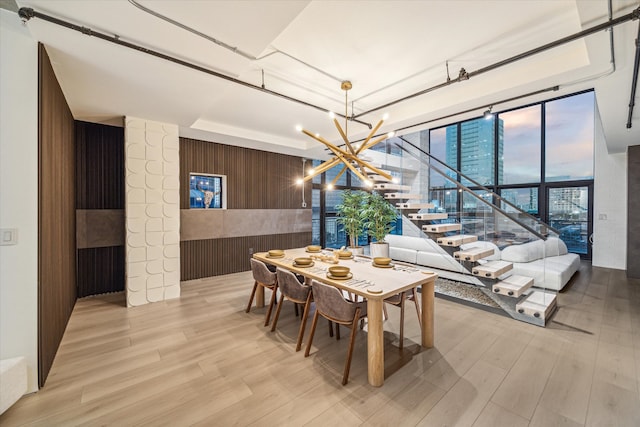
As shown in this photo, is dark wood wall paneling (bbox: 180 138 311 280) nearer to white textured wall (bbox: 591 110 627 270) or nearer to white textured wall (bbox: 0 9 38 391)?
white textured wall (bbox: 0 9 38 391)

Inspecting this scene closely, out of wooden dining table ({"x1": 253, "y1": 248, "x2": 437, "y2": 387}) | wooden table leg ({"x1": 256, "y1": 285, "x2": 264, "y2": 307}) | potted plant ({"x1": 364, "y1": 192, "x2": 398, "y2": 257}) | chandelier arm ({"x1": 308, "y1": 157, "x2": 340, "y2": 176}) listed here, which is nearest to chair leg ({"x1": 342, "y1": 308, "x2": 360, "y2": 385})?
wooden dining table ({"x1": 253, "y1": 248, "x2": 437, "y2": 387})

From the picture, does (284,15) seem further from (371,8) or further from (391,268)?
(391,268)

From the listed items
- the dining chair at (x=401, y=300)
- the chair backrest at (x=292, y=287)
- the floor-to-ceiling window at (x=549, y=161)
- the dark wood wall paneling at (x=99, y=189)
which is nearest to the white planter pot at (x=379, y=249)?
the floor-to-ceiling window at (x=549, y=161)

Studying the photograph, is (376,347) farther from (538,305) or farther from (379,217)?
(379,217)

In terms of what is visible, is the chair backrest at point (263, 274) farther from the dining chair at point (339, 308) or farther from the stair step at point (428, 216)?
the stair step at point (428, 216)

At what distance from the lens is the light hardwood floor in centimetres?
176

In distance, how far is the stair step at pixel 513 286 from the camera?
10.6 feet

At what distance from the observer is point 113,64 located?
90.9 inches

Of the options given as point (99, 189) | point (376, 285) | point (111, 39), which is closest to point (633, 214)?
point (376, 285)

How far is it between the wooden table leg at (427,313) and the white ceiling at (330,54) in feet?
7.61

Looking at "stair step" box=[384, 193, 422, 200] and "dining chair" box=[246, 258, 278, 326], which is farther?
"stair step" box=[384, 193, 422, 200]

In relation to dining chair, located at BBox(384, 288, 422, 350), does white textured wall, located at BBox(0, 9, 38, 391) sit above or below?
above

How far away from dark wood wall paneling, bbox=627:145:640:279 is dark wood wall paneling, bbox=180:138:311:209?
6.57 meters

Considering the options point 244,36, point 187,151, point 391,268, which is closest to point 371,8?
point 244,36
